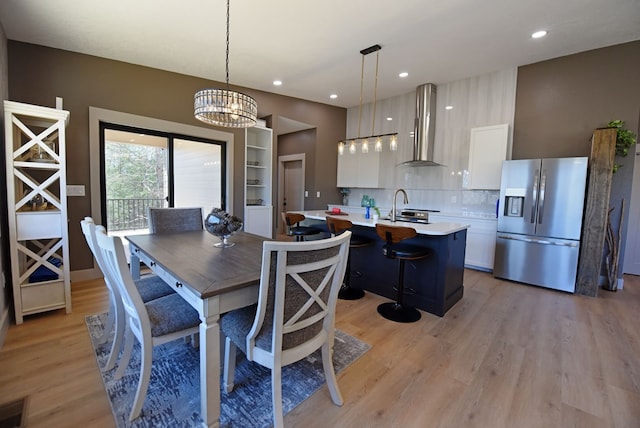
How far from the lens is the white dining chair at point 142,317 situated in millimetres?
1338

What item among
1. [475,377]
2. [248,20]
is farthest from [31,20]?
[475,377]

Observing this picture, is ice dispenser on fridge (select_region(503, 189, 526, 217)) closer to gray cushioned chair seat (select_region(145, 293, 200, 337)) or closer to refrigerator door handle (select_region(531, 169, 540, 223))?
refrigerator door handle (select_region(531, 169, 540, 223))

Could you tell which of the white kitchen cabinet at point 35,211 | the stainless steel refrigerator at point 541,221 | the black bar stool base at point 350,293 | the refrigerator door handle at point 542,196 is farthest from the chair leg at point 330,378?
the refrigerator door handle at point 542,196

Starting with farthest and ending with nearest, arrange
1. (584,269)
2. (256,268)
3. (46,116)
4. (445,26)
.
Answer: (584,269) → (445,26) → (46,116) → (256,268)

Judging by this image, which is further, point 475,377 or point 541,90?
point 541,90

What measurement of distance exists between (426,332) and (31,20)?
476 cm

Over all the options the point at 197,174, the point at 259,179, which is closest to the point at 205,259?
the point at 197,174

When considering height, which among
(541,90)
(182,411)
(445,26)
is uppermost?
(445,26)

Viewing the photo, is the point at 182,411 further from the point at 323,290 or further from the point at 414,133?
the point at 414,133

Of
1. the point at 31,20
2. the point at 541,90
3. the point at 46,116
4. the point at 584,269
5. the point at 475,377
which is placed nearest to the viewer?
the point at 475,377

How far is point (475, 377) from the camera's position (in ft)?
6.02

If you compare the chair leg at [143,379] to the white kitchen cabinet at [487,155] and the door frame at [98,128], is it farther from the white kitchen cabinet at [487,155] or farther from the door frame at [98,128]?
the white kitchen cabinet at [487,155]

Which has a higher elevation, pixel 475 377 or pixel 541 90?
pixel 541 90

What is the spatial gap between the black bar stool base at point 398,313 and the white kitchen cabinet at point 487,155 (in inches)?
101
